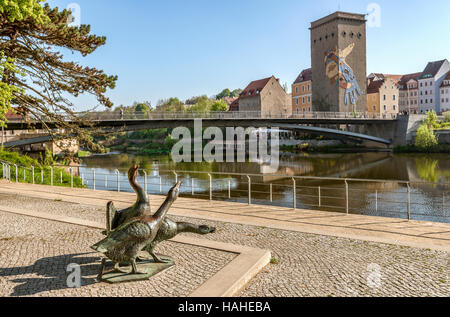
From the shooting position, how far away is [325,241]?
723 centimetres

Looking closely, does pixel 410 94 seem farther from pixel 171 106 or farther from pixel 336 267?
pixel 336 267

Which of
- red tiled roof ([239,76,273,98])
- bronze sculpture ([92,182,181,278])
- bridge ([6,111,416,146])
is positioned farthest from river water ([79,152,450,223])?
red tiled roof ([239,76,273,98])

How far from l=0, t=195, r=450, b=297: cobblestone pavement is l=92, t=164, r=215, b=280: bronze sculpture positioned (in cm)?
49

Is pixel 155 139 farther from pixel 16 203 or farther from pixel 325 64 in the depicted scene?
pixel 16 203

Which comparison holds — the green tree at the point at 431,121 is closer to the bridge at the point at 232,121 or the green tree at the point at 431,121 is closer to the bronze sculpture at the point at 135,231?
the bridge at the point at 232,121

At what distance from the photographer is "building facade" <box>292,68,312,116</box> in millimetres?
80438

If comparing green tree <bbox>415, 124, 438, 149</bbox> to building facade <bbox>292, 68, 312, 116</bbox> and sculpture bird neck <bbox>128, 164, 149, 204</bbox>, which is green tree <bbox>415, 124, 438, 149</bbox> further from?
sculpture bird neck <bbox>128, 164, 149, 204</bbox>

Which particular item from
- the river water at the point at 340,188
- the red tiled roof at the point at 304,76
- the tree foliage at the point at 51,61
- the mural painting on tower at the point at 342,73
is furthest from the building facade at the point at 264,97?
the tree foliage at the point at 51,61

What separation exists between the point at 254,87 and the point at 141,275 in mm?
77920

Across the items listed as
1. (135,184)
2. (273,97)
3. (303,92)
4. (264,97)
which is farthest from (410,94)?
(135,184)

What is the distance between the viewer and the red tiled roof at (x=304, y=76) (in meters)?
82.8

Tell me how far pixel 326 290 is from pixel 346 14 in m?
73.1

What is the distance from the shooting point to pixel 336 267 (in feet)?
18.8
